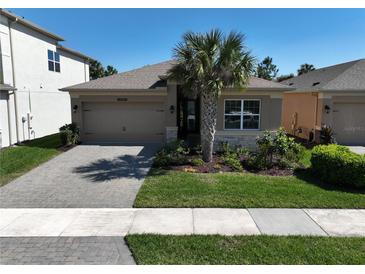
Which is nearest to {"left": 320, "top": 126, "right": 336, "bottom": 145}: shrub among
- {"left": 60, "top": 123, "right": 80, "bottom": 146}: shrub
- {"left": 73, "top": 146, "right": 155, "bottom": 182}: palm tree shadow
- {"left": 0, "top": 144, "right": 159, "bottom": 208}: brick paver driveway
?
{"left": 0, "top": 144, "right": 159, "bottom": 208}: brick paver driveway

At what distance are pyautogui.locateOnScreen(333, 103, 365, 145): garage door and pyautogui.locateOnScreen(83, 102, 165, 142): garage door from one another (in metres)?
10.1

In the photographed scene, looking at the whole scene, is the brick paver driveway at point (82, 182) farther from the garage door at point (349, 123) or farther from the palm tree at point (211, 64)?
the garage door at point (349, 123)

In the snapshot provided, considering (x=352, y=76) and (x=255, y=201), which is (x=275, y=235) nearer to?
(x=255, y=201)

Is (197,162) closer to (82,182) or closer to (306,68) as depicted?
(82,182)

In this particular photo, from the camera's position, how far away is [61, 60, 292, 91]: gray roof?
13.8m

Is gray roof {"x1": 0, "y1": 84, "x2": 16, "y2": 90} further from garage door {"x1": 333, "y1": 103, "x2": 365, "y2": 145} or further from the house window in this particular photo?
garage door {"x1": 333, "y1": 103, "x2": 365, "y2": 145}

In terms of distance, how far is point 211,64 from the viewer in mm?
10367

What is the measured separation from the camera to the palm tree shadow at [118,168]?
370 inches

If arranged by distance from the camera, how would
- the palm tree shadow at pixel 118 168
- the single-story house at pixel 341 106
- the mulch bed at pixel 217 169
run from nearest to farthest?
the palm tree shadow at pixel 118 168, the mulch bed at pixel 217 169, the single-story house at pixel 341 106

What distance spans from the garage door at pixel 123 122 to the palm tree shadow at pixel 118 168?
3319 mm

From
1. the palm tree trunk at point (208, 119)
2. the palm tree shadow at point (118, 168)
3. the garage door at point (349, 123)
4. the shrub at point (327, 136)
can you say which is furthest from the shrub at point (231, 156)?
the garage door at point (349, 123)

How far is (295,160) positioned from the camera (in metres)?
11.3

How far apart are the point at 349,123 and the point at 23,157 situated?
1706 cm
